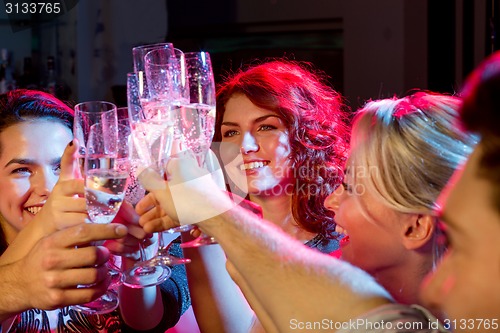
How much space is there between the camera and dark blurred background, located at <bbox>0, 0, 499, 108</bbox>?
13.0 ft

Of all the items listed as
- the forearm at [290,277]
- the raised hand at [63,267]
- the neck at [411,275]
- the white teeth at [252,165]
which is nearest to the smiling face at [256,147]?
the white teeth at [252,165]

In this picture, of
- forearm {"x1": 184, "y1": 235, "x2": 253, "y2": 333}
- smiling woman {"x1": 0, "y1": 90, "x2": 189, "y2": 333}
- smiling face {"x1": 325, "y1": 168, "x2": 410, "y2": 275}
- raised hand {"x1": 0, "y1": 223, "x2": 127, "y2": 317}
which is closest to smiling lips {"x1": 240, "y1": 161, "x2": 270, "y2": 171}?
smiling woman {"x1": 0, "y1": 90, "x2": 189, "y2": 333}

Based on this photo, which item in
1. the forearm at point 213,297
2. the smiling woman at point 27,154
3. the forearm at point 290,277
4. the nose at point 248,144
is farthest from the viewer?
the nose at point 248,144

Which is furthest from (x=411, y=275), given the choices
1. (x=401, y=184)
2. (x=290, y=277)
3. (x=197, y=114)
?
(x=197, y=114)

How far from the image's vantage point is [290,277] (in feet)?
3.74

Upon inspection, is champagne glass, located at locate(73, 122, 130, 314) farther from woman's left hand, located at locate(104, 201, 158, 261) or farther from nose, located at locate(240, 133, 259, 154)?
nose, located at locate(240, 133, 259, 154)

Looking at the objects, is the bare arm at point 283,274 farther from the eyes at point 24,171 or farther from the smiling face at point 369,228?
the eyes at point 24,171

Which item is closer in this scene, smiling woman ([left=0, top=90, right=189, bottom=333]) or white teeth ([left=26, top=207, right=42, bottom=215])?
smiling woman ([left=0, top=90, right=189, bottom=333])

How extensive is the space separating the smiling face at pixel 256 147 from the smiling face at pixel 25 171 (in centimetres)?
78

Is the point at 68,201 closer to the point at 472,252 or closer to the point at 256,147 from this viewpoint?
the point at 472,252

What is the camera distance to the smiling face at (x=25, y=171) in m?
2.03

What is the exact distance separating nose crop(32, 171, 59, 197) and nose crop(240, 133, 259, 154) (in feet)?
2.69

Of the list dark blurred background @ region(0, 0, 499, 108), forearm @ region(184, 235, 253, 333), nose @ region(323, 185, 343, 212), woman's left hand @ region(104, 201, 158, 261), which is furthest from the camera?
dark blurred background @ region(0, 0, 499, 108)

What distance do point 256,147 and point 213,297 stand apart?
831 millimetres
